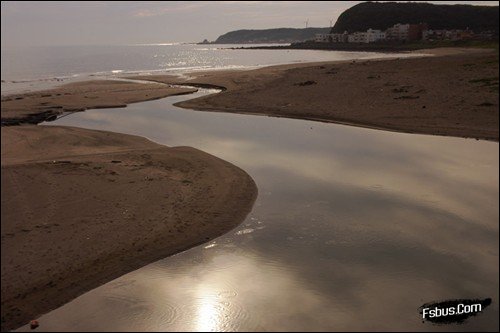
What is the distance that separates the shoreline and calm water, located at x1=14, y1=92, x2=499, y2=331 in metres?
0.59

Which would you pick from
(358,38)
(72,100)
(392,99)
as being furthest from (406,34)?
(72,100)

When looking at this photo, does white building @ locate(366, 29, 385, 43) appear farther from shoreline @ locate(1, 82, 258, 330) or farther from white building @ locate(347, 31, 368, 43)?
shoreline @ locate(1, 82, 258, 330)

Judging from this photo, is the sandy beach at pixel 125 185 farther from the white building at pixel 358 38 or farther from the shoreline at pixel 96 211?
the white building at pixel 358 38

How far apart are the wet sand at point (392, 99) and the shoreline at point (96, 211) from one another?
39.7ft

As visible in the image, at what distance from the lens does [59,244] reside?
36.8 feet

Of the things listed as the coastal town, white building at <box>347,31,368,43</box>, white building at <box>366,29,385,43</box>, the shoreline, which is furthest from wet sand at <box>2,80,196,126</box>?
white building at <box>347,31,368,43</box>

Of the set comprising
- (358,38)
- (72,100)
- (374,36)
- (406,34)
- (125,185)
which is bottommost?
(125,185)

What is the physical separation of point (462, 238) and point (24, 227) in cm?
1232

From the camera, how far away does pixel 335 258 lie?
11.1m

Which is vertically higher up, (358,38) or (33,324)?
(358,38)

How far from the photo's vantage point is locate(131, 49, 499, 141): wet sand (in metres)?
24.2

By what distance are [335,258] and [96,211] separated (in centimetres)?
744

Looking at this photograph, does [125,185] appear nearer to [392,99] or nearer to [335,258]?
[335,258]

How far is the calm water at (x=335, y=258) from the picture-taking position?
8938 mm
